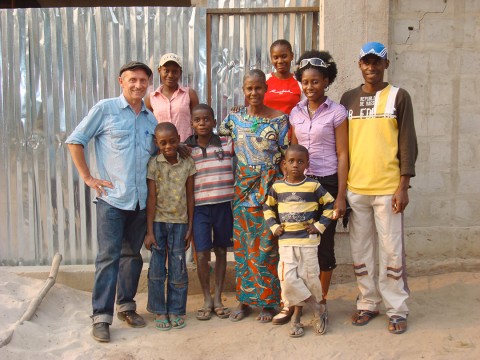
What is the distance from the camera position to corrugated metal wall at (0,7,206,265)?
4.88 metres

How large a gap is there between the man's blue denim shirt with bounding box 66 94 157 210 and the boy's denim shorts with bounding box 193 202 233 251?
457 millimetres

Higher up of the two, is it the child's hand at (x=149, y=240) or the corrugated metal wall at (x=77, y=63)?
the corrugated metal wall at (x=77, y=63)

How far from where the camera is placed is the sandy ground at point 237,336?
3.60 metres

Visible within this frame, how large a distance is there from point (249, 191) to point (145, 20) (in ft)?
6.54

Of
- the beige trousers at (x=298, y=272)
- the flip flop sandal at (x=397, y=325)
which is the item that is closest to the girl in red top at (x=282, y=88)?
the beige trousers at (x=298, y=272)

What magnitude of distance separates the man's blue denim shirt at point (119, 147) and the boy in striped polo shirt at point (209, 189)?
0.41m

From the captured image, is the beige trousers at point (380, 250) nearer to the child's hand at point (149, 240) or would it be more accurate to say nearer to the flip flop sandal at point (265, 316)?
the flip flop sandal at point (265, 316)

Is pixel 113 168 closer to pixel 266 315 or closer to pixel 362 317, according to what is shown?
pixel 266 315

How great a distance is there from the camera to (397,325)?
3.86 m

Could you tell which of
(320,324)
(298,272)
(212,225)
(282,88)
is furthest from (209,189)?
(320,324)

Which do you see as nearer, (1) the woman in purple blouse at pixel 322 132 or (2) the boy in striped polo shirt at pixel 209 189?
(1) the woman in purple blouse at pixel 322 132

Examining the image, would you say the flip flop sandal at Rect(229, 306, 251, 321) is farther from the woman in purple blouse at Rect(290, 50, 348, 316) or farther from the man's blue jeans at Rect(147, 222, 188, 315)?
the woman in purple blouse at Rect(290, 50, 348, 316)

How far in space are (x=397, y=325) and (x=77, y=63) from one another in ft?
11.5

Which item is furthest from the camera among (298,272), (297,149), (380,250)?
(380,250)
